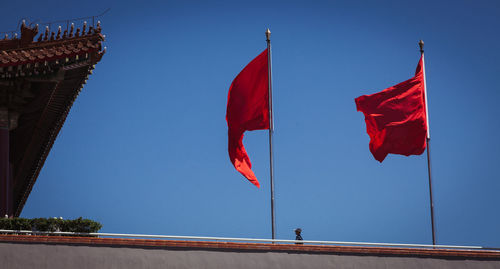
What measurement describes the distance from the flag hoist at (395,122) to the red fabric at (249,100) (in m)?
2.75

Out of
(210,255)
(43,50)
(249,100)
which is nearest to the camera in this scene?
(210,255)

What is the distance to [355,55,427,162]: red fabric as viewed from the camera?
16.4 meters

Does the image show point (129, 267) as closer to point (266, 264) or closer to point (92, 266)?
point (92, 266)

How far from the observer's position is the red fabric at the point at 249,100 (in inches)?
639

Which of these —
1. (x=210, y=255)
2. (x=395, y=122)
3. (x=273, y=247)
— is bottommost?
(x=210, y=255)

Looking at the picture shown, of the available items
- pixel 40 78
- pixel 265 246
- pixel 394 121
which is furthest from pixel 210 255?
pixel 40 78

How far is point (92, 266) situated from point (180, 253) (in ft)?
7.29

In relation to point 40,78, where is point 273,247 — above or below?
below

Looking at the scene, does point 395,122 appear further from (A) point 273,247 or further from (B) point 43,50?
(B) point 43,50

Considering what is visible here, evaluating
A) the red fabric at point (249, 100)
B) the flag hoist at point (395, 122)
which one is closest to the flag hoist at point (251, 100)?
the red fabric at point (249, 100)

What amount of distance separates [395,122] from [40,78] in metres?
11.5

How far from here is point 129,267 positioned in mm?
14148

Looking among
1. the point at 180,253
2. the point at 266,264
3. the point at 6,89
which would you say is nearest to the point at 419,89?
the point at 266,264

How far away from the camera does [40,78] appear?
63.0 feet
